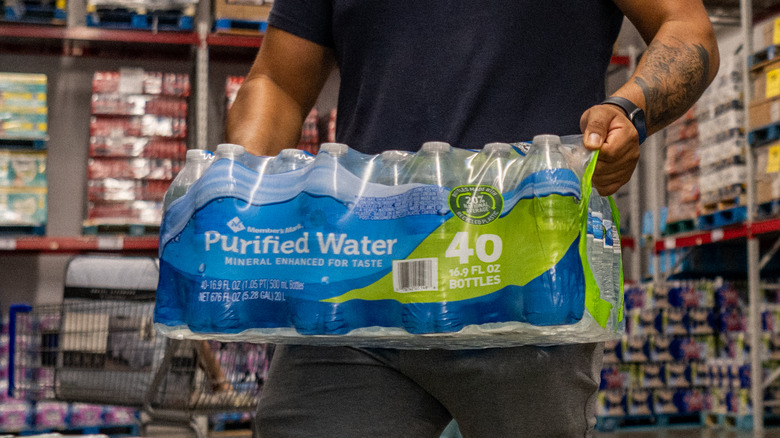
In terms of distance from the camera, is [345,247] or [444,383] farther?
[444,383]

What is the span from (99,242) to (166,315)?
4.98m

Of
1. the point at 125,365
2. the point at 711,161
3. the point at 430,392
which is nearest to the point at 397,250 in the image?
the point at 430,392

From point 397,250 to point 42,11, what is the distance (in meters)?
5.99

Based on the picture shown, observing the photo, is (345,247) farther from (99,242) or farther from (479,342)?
(99,242)

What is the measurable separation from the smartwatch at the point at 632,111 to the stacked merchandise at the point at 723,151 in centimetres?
560

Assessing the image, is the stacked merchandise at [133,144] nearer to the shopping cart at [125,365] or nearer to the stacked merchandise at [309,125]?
the stacked merchandise at [309,125]

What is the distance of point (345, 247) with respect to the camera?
1.33 meters

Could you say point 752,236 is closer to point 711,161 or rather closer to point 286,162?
point 711,161

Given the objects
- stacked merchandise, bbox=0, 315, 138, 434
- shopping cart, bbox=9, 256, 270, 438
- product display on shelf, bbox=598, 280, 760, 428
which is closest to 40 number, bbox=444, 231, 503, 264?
shopping cart, bbox=9, 256, 270, 438

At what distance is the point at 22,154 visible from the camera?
6.10 m

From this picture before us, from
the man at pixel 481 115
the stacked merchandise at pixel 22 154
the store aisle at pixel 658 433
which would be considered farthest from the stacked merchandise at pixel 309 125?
the man at pixel 481 115

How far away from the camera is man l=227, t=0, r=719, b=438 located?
139 centimetres

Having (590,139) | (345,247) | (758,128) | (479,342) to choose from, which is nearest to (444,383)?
(479,342)

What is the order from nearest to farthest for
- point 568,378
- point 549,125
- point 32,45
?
1. point 568,378
2. point 549,125
3. point 32,45
